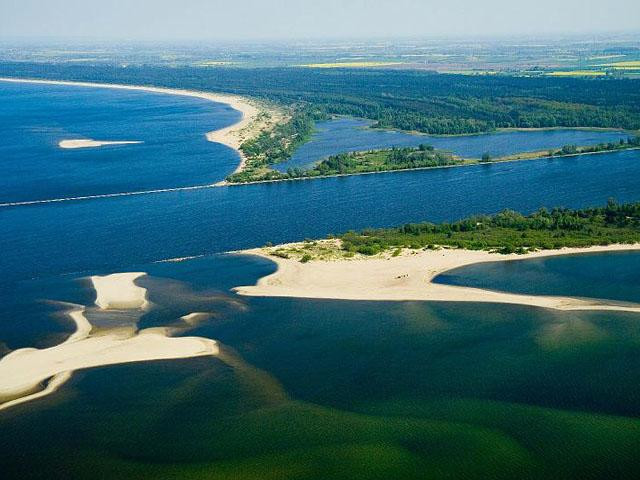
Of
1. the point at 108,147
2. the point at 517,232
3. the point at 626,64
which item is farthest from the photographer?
the point at 626,64

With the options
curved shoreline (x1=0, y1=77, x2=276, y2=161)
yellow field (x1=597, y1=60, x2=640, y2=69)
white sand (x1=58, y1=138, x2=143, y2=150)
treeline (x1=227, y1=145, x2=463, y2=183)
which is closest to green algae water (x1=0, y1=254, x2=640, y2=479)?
treeline (x1=227, y1=145, x2=463, y2=183)

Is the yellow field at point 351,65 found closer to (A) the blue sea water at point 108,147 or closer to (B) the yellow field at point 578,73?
(B) the yellow field at point 578,73

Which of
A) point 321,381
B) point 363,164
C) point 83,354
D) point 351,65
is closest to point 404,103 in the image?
point 363,164

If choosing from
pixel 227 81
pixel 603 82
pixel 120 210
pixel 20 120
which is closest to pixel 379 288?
pixel 120 210

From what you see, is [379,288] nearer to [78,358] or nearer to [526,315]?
[526,315]

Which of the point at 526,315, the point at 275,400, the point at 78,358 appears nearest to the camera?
the point at 275,400

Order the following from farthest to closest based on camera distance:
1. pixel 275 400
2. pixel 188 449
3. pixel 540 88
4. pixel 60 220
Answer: pixel 540 88
pixel 60 220
pixel 275 400
pixel 188 449

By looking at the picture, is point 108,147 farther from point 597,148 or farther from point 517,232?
point 517,232
